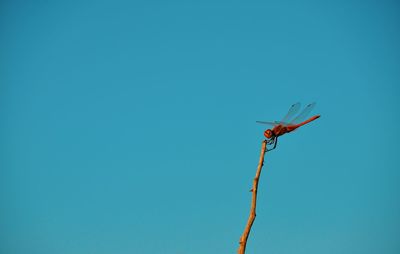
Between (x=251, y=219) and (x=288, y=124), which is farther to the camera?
(x=288, y=124)

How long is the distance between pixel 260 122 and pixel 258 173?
9.32 ft

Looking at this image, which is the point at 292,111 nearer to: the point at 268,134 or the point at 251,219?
the point at 268,134

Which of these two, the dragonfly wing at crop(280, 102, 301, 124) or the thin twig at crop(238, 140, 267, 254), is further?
the dragonfly wing at crop(280, 102, 301, 124)

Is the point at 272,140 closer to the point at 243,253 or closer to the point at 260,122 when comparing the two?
the point at 260,122

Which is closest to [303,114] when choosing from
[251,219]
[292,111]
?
[292,111]

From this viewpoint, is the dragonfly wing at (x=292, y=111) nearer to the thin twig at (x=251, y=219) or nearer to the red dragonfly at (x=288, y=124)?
the red dragonfly at (x=288, y=124)

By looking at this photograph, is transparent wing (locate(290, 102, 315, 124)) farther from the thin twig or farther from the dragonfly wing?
the thin twig

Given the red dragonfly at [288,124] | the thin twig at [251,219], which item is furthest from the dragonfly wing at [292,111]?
the thin twig at [251,219]

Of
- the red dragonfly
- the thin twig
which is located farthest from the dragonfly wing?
the thin twig

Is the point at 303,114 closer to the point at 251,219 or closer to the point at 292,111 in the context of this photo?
the point at 292,111

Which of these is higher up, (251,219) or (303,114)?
(303,114)

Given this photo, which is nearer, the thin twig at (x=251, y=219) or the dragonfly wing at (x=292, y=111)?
the thin twig at (x=251, y=219)

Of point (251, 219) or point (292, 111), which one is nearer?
point (251, 219)

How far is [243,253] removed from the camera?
18.6 feet
